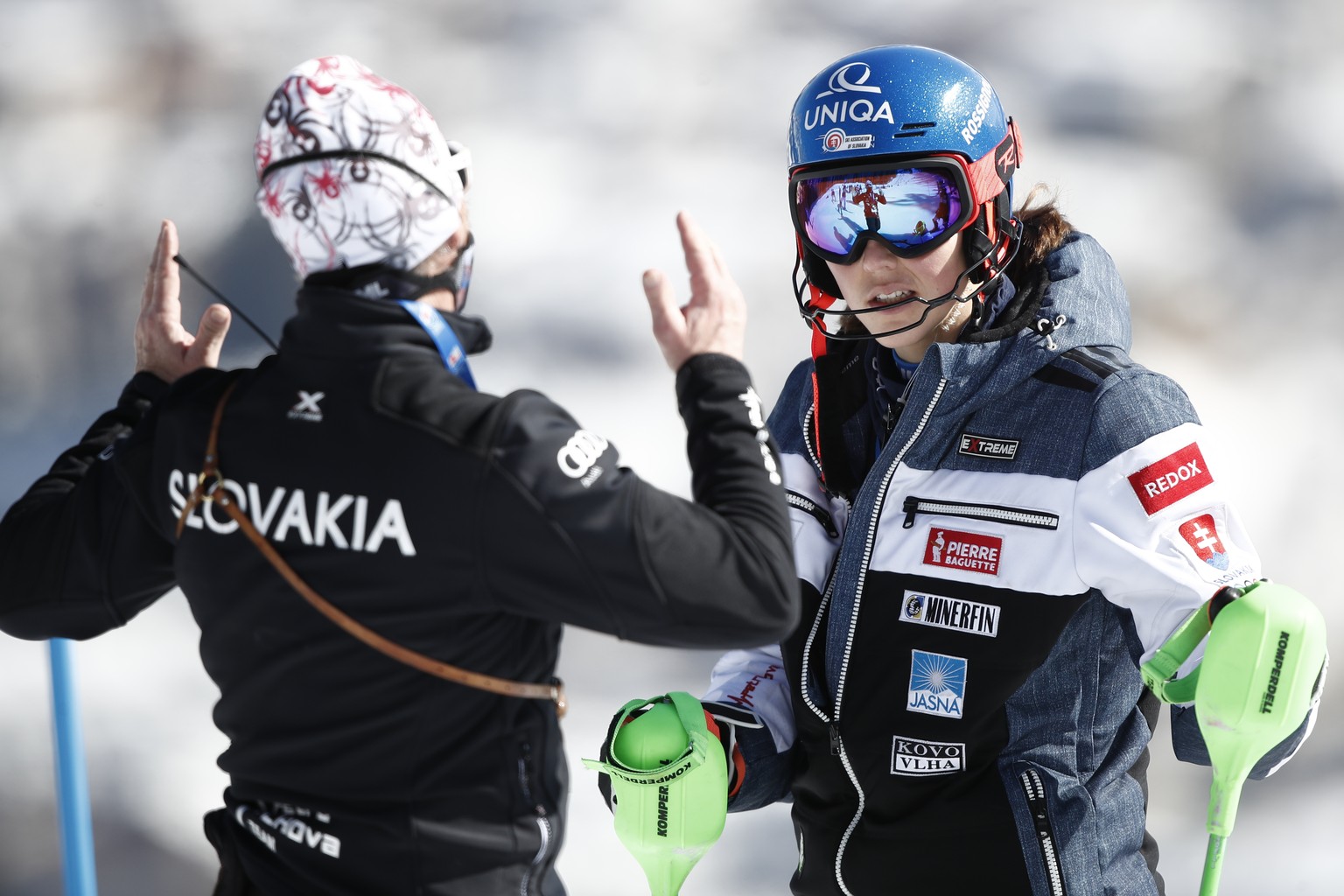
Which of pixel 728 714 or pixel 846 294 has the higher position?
pixel 846 294

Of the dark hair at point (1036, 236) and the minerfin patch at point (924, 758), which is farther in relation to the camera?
the dark hair at point (1036, 236)

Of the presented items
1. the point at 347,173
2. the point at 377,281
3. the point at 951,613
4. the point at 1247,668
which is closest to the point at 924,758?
the point at 951,613

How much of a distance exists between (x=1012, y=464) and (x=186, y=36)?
289cm

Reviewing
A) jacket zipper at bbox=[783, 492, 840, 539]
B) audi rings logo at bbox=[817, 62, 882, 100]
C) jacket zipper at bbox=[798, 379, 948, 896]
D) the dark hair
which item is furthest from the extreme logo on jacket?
the dark hair

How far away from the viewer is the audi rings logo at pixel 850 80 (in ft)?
7.04

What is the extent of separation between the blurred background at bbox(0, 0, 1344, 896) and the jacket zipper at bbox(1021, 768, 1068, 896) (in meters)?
1.96

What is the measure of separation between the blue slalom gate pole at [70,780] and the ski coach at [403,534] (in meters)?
1.37

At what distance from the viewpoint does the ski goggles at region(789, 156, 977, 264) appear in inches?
83.7

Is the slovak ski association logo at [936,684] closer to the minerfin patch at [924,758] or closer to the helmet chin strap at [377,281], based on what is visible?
the minerfin patch at [924,758]

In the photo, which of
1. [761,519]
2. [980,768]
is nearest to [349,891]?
[761,519]

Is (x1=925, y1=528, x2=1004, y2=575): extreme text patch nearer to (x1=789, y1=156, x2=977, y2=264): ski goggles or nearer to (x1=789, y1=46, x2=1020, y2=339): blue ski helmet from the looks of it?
(x1=789, y1=46, x2=1020, y2=339): blue ski helmet

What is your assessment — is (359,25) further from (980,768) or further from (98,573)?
(980,768)

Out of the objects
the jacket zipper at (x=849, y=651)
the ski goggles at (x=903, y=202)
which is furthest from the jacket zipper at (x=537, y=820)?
the ski goggles at (x=903, y=202)

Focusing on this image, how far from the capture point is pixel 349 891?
1.51m
